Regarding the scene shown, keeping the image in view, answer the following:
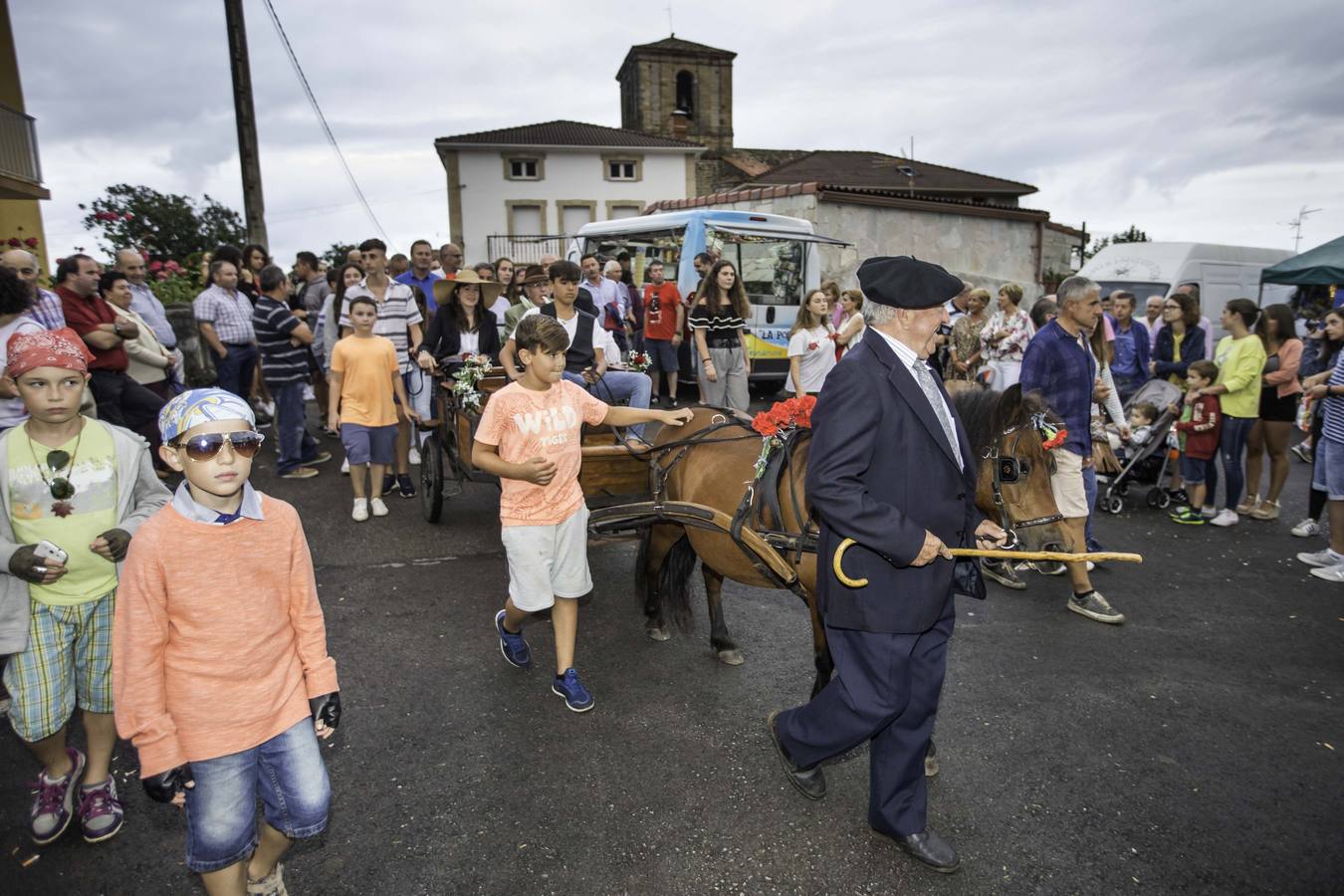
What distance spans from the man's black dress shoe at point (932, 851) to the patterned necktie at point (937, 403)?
141cm

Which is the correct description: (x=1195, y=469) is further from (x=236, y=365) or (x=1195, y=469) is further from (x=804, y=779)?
(x=236, y=365)

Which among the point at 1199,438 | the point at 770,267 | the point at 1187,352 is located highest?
the point at 770,267

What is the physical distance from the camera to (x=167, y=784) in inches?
80.4

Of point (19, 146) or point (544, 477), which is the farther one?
point (19, 146)

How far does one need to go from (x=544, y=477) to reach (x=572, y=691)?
3.96 ft

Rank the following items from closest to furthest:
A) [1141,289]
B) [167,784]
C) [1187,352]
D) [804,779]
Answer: [167,784], [804,779], [1187,352], [1141,289]

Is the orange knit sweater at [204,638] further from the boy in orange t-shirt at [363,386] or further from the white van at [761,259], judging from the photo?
the white van at [761,259]

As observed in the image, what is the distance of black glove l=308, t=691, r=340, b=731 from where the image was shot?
232 cm

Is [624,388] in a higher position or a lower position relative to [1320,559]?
higher

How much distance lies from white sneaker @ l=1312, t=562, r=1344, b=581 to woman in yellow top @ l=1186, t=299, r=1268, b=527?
1.41m

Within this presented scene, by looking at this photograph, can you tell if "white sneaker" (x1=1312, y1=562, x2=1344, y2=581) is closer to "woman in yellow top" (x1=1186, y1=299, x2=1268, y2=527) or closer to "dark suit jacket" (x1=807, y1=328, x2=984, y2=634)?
"woman in yellow top" (x1=1186, y1=299, x2=1268, y2=527)

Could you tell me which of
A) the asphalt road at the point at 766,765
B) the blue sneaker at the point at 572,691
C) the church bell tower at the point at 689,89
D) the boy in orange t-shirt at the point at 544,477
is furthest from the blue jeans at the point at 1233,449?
the church bell tower at the point at 689,89

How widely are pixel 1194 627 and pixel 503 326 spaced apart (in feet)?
18.8

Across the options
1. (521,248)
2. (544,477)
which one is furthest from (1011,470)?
(521,248)
